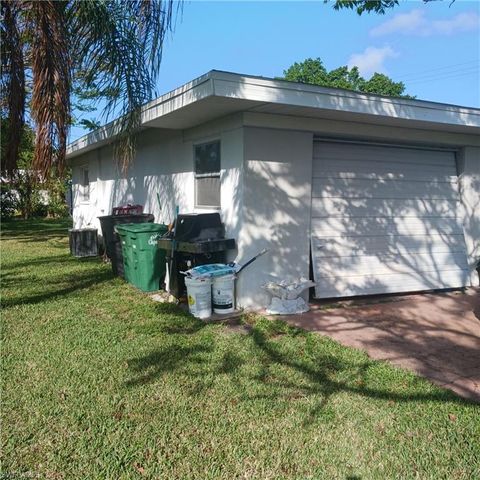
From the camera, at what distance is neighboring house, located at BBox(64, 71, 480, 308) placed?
19.5ft

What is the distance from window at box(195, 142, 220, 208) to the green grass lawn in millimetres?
2293

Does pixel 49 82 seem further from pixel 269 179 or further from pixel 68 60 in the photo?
pixel 269 179

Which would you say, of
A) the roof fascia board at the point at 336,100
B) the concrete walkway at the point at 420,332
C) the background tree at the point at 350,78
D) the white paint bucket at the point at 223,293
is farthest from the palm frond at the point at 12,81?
the background tree at the point at 350,78

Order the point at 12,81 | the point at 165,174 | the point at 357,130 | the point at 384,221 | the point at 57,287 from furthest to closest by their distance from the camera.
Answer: the point at 165,174 < the point at 57,287 < the point at 384,221 < the point at 357,130 < the point at 12,81

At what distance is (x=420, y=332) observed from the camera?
5.36 m

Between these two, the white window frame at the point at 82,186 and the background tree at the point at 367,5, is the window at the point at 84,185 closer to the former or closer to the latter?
the white window frame at the point at 82,186

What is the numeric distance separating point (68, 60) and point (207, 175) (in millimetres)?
2710

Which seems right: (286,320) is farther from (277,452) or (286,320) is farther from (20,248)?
(20,248)

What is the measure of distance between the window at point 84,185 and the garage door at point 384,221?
959cm

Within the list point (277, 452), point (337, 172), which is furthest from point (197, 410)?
point (337, 172)

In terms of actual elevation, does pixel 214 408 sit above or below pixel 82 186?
below

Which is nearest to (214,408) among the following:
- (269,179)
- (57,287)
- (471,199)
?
(269,179)

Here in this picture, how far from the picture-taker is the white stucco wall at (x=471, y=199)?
792 cm

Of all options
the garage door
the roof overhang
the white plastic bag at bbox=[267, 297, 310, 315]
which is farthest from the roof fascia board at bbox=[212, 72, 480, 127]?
the white plastic bag at bbox=[267, 297, 310, 315]
